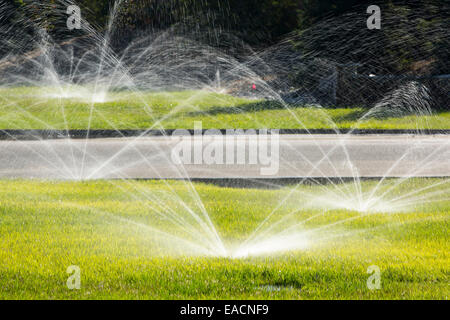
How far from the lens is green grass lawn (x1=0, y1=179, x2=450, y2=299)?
4195 mm

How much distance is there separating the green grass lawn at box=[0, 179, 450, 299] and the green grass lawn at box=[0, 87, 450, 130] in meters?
8.06

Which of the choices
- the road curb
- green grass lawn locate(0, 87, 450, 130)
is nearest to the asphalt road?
the road curb

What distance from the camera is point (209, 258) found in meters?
4.91

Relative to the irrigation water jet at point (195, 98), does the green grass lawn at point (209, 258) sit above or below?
below

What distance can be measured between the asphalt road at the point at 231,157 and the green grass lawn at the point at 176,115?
4.69 ft

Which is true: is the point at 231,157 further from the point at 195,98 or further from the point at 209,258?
the point at 195,98

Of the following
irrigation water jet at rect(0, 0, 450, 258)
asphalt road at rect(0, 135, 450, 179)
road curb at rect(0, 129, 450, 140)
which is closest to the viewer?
irrigation water jet at rect(0, 0, 450, 258)

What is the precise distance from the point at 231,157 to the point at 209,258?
625 centimetres

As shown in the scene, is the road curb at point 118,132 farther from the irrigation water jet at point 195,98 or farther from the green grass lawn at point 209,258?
the green grass lawn at point 209,258

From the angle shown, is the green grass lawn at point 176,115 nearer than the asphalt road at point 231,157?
No

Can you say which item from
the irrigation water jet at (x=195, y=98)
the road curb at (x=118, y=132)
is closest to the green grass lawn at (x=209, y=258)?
the irrigation water jet at (x=195, y=98)

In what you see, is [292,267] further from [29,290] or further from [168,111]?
[168,111]

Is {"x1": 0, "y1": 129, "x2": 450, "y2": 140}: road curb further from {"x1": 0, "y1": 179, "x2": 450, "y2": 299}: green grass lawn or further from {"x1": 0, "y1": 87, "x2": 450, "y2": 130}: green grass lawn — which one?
{"x1": 0, "y1": 179, "x2": 450, "y2": 299}: green grass lawn

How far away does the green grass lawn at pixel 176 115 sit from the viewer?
610 inches
